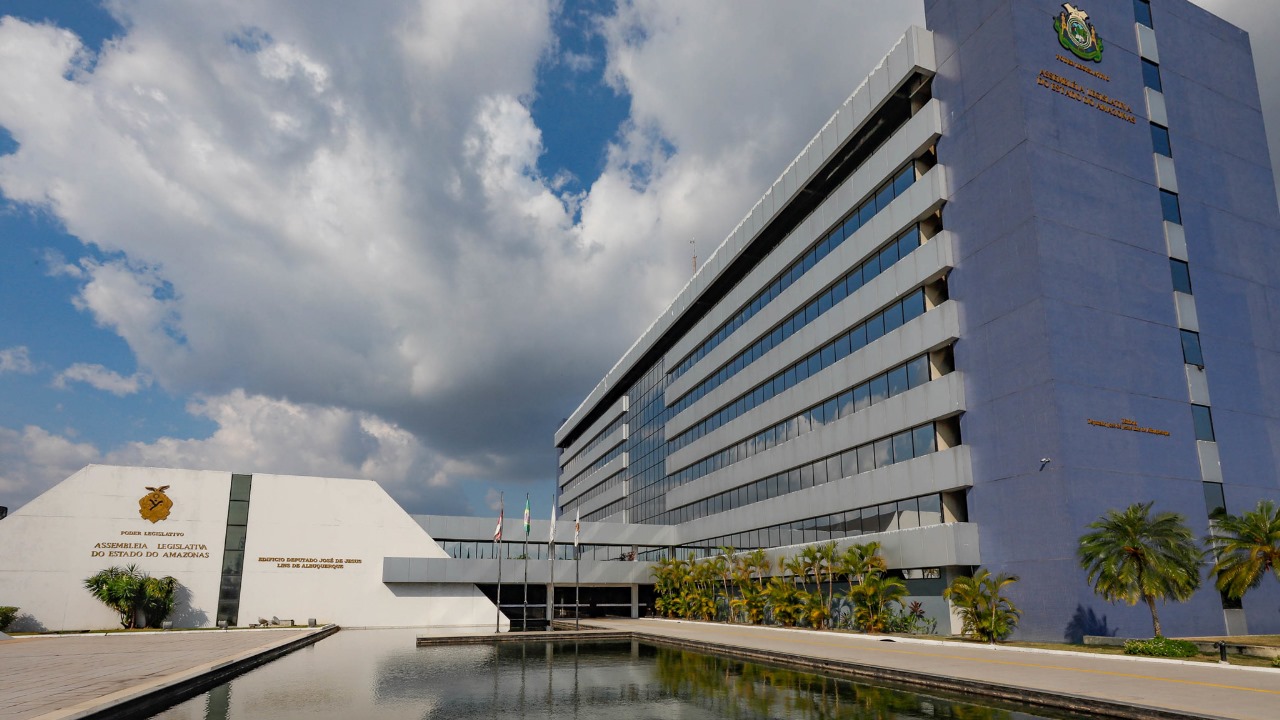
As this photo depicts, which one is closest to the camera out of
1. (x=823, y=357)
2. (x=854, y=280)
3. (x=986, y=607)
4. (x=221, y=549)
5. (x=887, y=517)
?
(x=986, y=607)

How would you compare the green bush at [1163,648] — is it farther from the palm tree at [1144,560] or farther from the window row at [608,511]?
the window row at [608,511]

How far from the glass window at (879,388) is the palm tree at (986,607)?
13.1m

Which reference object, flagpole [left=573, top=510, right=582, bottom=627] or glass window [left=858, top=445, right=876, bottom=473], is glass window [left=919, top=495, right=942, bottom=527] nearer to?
glass window [left=858, top=445, right=876, bottom=473]

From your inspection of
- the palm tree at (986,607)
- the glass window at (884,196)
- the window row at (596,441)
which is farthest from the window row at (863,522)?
the window row at (596,441)

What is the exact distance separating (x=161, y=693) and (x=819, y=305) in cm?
4529

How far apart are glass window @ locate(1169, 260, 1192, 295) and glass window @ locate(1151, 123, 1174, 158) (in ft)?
21.4

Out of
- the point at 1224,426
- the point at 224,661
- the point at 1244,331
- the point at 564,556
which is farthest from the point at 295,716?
the point at 564,556

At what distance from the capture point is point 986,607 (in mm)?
35844

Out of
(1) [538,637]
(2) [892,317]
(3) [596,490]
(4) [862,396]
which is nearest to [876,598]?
(4) [862,396]

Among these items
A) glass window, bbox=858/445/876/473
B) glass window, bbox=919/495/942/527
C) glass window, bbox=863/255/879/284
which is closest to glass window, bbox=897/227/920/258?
glass window, bbox=863/255/879/284

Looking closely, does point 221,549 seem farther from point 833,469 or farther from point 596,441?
point 596,441

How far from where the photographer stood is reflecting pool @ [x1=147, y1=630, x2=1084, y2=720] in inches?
713

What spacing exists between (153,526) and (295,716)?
50.0 m

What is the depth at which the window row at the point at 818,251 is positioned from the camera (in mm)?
47688
